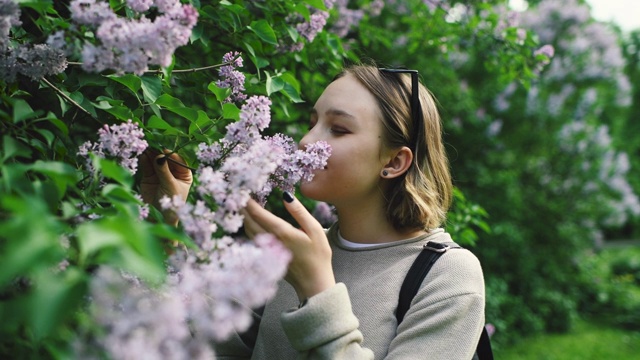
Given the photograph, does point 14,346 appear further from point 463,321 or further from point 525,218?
point 525,218

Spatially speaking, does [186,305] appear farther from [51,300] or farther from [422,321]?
[422,321]

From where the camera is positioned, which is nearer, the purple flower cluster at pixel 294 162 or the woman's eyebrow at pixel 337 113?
the purple flower cluster at pixel 294 162

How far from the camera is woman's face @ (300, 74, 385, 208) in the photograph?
5.65 feet

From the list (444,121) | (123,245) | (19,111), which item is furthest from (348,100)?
(444,121)

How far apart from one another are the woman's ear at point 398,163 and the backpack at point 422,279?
26 centimetres

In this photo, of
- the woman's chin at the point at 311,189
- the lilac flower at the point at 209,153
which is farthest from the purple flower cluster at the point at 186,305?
the woman's chin at the point at 311,189

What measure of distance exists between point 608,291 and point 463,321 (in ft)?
21.7

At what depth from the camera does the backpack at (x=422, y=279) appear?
1674 millimetres

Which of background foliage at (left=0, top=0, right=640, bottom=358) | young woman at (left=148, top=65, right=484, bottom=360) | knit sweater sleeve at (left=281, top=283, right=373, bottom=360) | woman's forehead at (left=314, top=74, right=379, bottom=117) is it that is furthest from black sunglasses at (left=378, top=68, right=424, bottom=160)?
knit sweater sleeve at (left=281, top=283, right=373, bottom=360)

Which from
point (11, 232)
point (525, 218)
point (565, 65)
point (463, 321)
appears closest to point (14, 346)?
point (11, 232)

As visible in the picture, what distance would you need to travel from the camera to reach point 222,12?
1930mm

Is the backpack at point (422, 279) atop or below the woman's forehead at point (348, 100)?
below

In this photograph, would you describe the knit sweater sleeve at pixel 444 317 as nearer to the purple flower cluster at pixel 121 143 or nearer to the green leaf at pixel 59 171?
the purple flower cluster at pixel 121 143

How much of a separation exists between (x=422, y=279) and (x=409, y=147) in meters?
0.48
